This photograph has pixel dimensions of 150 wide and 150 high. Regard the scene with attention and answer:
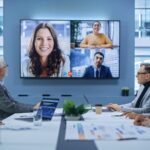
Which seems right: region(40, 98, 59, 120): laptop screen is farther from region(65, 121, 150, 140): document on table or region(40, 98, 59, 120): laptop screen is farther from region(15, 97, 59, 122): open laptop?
region(65, 121, 150, 140): document on table

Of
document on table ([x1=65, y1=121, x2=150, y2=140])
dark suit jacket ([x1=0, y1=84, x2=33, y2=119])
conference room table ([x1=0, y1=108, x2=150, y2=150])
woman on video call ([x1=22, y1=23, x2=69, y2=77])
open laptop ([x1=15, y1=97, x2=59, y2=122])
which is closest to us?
conference room table ([x1=0, y1=108, x2=150, y2=150])

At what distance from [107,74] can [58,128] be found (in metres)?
3.34

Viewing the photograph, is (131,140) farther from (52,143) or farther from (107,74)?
(107,74)

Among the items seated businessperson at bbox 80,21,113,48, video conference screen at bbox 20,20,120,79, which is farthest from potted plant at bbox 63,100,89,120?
seated businessperson at bbox 80,21,113,48

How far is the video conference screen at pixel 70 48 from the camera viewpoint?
5879 mm

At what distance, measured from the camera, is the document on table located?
220 centimetres

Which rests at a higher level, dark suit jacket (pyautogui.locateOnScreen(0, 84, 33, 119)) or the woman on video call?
the woman on video call

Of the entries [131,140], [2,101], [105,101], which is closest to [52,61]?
[105,101]

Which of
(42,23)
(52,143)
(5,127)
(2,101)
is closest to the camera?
(52,143)

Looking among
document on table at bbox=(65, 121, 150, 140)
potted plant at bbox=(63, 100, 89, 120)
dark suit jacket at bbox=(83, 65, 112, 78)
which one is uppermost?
dark suit jacket at bbox=(83, 65, 112, 78)

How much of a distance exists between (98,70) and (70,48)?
2.02ft

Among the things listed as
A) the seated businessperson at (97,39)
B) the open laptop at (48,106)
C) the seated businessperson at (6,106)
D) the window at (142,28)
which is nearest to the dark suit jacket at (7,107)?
the seated businessperson at (6,106)

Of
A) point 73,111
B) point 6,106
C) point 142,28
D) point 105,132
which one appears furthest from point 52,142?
point 142,28

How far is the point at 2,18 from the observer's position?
20.5 feet
